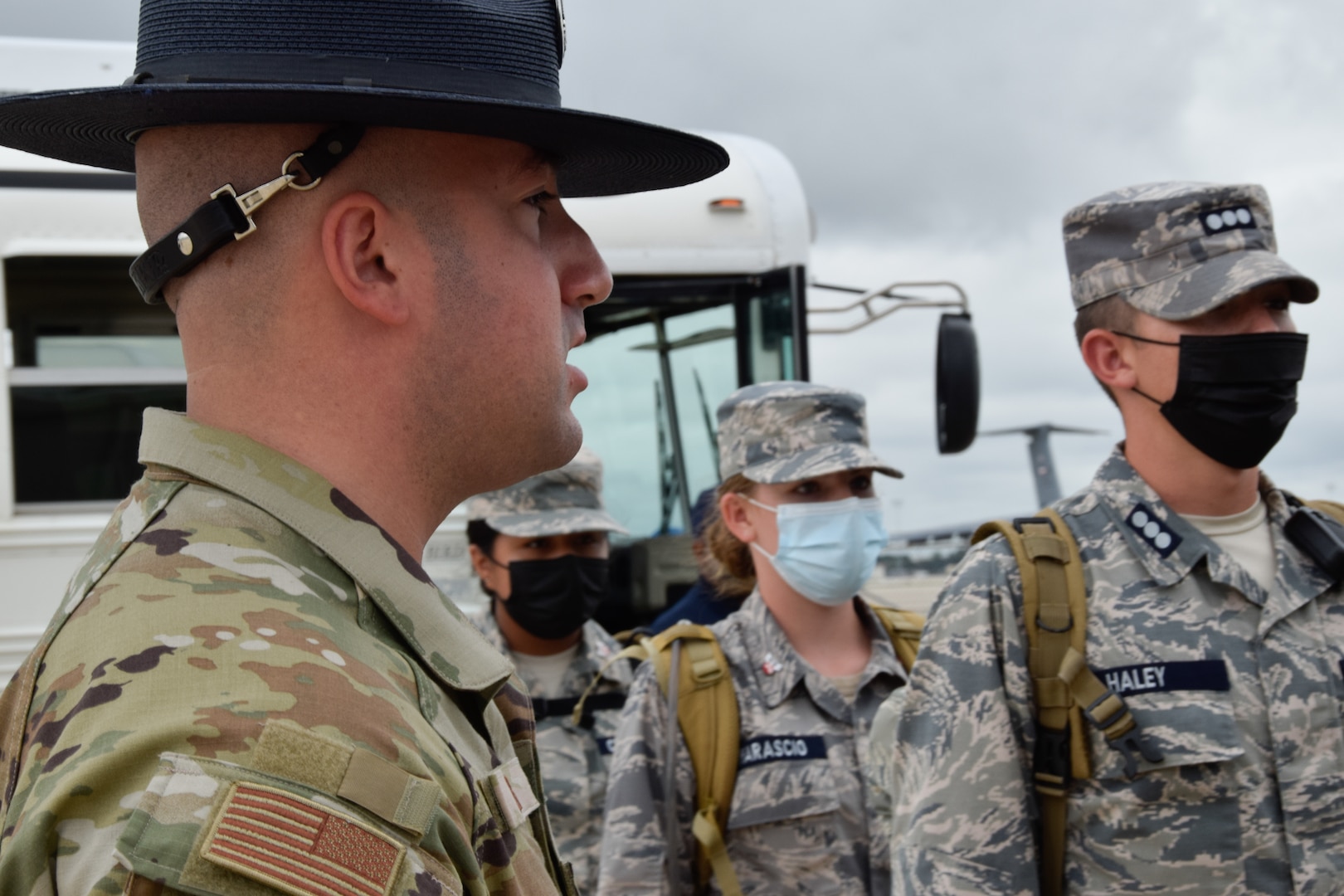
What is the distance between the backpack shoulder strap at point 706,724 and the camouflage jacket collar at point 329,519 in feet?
6.29

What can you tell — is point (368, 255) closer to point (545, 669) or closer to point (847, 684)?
point (847, 684)

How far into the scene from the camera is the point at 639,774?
10.0 feet

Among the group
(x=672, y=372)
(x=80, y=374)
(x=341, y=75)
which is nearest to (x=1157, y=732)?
(x=341, y=75)

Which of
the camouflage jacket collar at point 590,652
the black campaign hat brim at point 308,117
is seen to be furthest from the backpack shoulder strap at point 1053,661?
the camouflage jacket collar at point 590,652

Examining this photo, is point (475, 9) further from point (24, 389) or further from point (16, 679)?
point (24, 389)

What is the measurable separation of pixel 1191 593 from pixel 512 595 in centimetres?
223

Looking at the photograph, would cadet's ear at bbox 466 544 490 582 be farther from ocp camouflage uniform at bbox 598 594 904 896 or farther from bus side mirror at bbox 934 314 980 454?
bus side mirror at bbox 934 314 980 454

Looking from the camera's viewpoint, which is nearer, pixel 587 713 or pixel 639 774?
pixel 639 774

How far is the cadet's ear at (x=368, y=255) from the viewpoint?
4.10 ft

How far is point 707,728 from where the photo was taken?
3.17m

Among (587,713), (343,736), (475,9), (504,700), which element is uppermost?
(475,9)

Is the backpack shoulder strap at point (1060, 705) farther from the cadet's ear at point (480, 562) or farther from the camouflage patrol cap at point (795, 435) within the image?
the cadet's ear at point (480, 562)

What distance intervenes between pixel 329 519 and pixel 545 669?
2.96 metres

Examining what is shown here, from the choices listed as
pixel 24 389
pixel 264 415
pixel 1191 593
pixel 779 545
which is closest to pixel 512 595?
pixel 779 545
